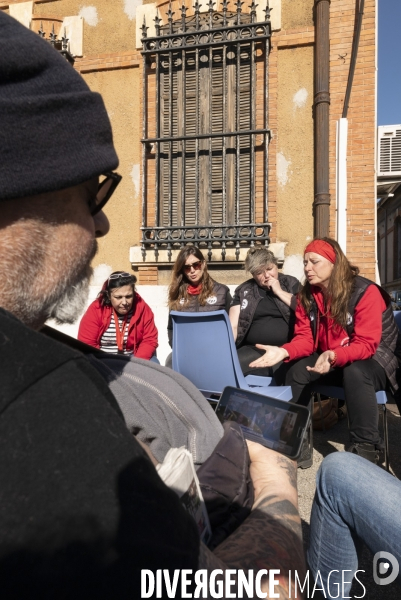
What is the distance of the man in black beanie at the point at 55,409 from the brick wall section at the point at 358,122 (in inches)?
208

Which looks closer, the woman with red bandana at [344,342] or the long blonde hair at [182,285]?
the woman with red bandana at [344,342]

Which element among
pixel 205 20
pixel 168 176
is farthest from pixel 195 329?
pixel 205 20

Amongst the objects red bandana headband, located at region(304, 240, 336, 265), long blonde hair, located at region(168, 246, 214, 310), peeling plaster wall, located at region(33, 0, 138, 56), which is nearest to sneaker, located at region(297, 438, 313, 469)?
red bandana headband, located at region(304, 240, 336, 265)

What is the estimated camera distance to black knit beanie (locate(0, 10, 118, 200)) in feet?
2.16

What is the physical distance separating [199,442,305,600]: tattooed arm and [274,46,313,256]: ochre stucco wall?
4.91 meters

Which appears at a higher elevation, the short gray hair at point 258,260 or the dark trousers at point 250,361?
the short gray hair at point 258,260

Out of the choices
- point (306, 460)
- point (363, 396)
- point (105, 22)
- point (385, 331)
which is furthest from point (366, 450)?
point (105, 22)

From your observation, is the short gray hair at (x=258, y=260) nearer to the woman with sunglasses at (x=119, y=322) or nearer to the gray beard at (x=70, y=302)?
the woman with sunglasses at (x=119, y=322)

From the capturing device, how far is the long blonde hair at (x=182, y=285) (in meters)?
4.40

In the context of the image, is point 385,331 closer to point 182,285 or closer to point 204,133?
point 182,285

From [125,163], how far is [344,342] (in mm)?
4368

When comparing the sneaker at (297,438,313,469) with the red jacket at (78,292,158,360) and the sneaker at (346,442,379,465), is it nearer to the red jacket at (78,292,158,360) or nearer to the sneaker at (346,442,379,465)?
the sneaker at (346,442,379,465)

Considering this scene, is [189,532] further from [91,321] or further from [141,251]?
[141,251]

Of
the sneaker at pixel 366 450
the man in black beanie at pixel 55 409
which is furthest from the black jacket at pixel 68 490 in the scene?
the sneaker at pixel 366 450
